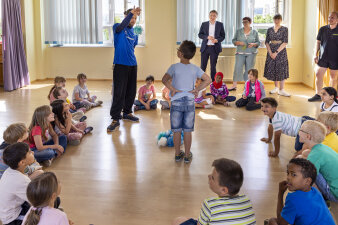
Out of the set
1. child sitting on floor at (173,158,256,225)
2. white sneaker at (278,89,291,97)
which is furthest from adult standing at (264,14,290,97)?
child sitting on floor at (173,158,256,225)

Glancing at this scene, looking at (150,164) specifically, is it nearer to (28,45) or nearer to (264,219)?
(264,219)

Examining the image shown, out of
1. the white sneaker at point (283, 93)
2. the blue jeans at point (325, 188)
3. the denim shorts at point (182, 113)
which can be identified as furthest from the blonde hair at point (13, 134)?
→ the white sneaker at point (283, 93)

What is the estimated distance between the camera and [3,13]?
7.94 m

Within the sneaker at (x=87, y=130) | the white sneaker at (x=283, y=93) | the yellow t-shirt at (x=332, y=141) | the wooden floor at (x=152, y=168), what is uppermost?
the yellow t-shirt at (x=332, y=141)

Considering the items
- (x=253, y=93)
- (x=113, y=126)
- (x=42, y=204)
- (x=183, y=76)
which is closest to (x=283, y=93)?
(x=253, y=93)

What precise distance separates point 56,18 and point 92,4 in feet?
2.87

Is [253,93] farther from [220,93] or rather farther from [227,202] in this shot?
[227,202]

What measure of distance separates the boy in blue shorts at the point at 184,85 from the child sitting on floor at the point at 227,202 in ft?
5.85

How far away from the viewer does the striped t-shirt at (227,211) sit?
2.10m

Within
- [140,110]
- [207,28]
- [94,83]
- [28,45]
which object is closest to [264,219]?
[140,110]

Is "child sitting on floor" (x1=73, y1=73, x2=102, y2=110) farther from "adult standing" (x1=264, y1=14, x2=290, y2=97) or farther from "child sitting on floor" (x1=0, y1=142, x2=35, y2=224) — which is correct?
"child sitting on floor" (x1=0, y1=142, x2=35, y2=224)

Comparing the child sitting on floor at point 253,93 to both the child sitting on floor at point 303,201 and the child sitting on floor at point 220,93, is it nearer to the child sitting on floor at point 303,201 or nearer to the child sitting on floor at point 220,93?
the child sitting on floor at point 220,93

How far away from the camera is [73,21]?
30.5 ft

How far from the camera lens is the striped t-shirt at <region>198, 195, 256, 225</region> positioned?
82.7 inches
